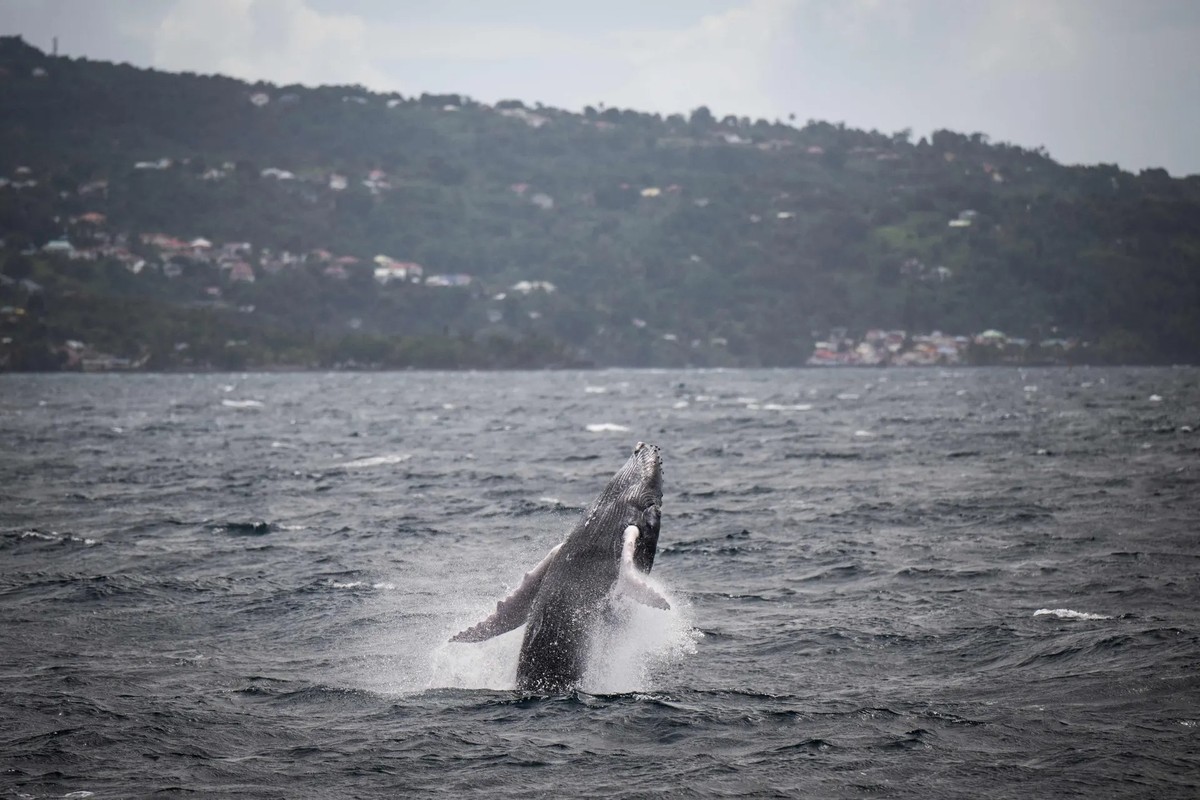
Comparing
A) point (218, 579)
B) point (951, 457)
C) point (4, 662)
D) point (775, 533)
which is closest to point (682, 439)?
point (951, 457)

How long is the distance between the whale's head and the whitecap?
43.4m

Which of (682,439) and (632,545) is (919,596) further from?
(682,439)

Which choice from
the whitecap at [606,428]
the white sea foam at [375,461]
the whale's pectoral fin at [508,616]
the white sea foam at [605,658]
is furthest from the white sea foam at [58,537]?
the whitecap at [606,428]

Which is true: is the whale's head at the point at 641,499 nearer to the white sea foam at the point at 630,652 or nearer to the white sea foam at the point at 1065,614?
the white sea foam at the point at 630,652

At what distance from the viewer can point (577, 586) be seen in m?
12.8

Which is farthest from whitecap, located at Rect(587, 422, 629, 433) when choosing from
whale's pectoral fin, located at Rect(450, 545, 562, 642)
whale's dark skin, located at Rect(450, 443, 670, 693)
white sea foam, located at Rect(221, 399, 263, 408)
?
whale's pectoral fin, located at Rect(450, 545, 562, 642)

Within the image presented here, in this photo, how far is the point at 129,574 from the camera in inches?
797

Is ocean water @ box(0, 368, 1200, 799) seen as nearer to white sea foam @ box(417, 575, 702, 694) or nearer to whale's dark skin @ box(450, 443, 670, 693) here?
white sea foam @ box(417, 575, 702, 694)

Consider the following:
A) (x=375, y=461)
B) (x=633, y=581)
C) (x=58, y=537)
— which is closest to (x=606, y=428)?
(x=375, y=461)

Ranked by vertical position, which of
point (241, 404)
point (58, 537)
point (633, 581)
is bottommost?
point (58, 537)

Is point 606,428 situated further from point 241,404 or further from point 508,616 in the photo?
point 508,616

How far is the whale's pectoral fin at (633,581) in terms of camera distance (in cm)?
1187

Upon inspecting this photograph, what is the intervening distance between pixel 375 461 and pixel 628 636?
29.0 metres

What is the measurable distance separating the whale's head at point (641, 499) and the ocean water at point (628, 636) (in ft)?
4.30
